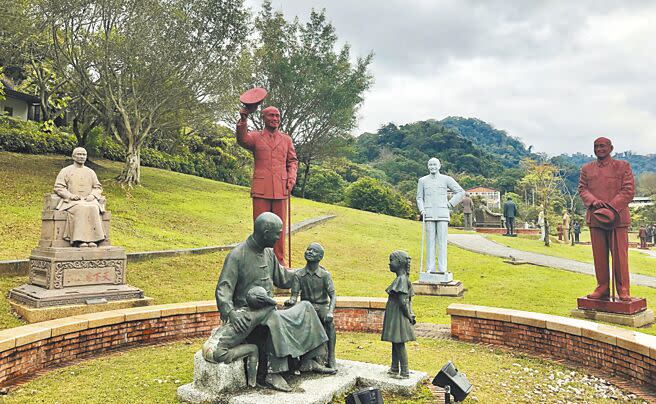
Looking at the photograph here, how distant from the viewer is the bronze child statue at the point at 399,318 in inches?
190

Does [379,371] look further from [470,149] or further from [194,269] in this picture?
[470,149]

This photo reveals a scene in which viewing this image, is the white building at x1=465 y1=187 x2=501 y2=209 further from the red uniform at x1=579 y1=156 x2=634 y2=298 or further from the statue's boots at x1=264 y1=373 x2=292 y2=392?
the statue's boots at x1=264 y1=373 x2=292 y2=392

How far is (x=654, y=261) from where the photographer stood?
62.6 feet

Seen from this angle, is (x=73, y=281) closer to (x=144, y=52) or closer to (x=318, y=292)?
(x=318, y=292)

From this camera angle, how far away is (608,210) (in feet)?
25.3

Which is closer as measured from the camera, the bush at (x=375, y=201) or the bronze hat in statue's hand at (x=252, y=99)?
the bronze hat in statue's hand at (x=252, y=99)

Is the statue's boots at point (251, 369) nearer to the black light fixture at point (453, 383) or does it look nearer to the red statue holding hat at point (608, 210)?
the black light fixture at point (453, 383)

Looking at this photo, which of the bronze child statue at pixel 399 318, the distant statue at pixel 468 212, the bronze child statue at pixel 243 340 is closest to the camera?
the bronze child statue at pixel 243 340

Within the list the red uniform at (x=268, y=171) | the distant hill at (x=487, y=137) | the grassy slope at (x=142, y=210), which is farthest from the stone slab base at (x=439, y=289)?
the distant hill at (x=487, y=137)

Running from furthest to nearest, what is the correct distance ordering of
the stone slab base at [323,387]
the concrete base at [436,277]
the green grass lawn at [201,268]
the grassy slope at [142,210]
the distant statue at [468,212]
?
the distant statue at [468,212] → the grassy slope at [142,210] → the concrete base at [436,277] → the green grass lawn at [201,268] → the stone slab base at [323,387]

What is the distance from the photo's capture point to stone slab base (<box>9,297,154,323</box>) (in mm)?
6961

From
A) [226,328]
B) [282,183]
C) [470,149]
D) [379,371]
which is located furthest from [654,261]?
[470,149]

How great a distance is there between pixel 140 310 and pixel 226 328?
8.18ft

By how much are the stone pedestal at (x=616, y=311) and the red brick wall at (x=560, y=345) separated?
6.62ft
